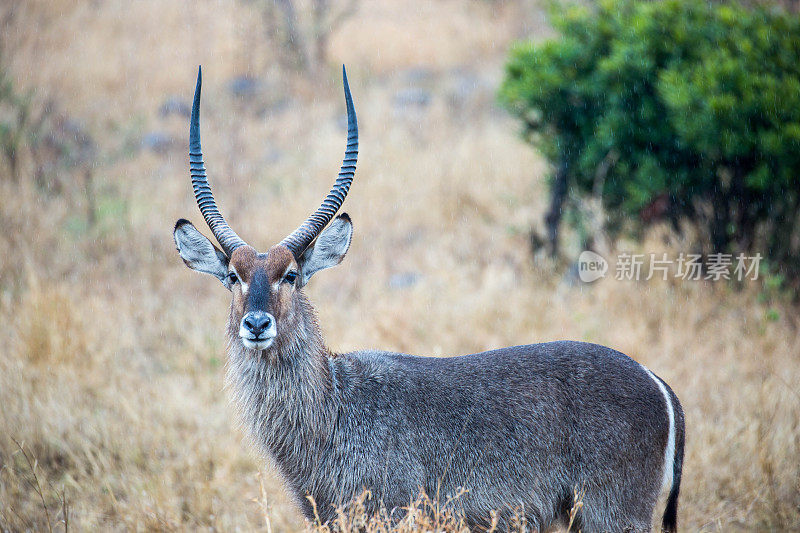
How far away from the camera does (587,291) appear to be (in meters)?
6.92

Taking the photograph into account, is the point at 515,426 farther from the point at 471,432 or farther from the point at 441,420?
the point at 441,420

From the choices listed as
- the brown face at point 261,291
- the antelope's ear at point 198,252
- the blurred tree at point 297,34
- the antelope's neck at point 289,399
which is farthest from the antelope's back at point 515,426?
the blurred tree at point 297,34

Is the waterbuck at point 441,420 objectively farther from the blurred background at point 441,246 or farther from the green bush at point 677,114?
the green bush at point 677,114

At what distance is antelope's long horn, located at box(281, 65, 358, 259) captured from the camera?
354 cm

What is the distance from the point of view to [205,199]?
3717 millimetres

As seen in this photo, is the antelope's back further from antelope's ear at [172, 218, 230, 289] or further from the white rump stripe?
antelope's ear at [172, 218, 230, 289]

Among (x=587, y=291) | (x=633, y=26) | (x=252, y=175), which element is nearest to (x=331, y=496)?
(x=587, y=291)

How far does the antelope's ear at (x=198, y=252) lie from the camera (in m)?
3.60

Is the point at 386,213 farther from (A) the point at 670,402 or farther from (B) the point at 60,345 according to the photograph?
(A) the point at 670,402

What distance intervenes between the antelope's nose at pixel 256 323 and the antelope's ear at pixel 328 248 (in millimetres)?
442

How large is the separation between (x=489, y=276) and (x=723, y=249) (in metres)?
2.32

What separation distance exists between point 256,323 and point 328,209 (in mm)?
780

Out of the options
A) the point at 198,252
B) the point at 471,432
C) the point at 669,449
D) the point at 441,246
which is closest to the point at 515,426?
the point at 471,432

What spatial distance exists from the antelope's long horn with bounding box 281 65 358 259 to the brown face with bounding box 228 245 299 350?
0.31ft
